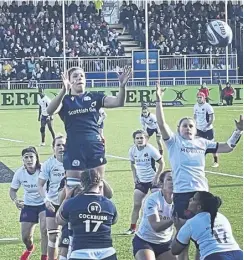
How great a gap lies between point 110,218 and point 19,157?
18.6 meters

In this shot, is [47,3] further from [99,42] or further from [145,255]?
[145,255]

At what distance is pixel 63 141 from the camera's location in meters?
11.6

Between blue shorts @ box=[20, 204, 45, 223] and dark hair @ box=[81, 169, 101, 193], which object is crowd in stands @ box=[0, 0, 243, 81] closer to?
blue shorts @ box=[20, 204, 45, 223]

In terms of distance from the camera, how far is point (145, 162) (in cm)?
1557

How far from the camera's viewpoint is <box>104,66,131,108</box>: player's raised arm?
33.6 feet

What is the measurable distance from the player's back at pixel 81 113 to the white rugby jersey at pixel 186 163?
3.50 ft

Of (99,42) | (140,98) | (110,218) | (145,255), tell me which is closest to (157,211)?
(145,255)

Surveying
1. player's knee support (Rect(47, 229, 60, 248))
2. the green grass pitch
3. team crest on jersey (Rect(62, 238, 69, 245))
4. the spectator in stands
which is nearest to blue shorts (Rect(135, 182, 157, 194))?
the green grass pitch

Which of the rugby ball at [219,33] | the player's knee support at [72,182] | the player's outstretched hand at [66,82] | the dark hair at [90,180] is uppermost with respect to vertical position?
the rugby ball at [219,33]

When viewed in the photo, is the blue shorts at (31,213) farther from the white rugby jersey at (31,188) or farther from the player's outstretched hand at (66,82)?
the player's outstretched hand at (66,82)

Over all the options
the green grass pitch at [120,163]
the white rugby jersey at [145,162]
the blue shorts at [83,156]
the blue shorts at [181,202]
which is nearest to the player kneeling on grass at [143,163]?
the white rugby jersey at [145,162]

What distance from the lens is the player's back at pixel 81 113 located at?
34.7 ft

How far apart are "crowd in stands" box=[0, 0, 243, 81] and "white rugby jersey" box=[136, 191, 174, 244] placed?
38.1 m

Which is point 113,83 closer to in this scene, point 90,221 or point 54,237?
point 54,237
